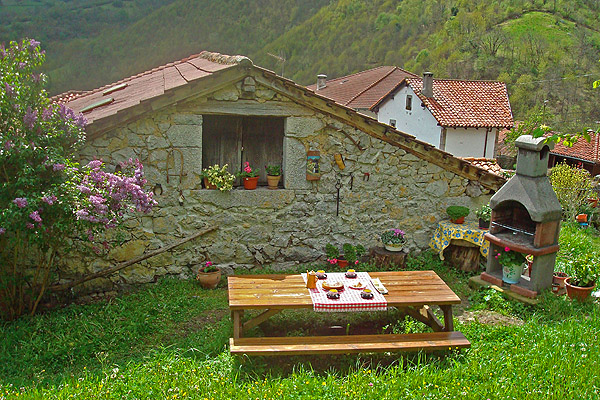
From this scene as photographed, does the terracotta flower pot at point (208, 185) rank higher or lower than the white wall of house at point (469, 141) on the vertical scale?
lower

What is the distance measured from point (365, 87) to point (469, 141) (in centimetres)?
831

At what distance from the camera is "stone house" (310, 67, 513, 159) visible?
84.5ft

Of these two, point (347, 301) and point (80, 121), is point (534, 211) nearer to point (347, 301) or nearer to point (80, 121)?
point (347, 301)

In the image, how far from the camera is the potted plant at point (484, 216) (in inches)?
300

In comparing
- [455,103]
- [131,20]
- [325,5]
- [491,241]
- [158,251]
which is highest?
[325,5]

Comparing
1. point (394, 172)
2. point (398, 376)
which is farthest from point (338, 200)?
point (398, 376)

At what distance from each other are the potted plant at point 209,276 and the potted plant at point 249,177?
131 cm

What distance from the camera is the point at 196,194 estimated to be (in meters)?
7.22

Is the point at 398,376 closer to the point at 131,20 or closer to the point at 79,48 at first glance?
the point at 79,48

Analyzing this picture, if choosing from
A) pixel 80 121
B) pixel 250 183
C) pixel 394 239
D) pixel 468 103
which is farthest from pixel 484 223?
pixel 468 103

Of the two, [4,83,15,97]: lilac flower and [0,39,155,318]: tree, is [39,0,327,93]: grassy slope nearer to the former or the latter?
[0,39,155,318]: tree

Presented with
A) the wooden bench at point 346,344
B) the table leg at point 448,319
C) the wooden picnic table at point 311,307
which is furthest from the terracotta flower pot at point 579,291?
the wooden bench at point 346,344

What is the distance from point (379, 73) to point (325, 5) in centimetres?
2423

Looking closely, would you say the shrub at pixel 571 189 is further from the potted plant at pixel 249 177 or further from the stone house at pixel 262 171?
the potted plant at pixel 249 177
